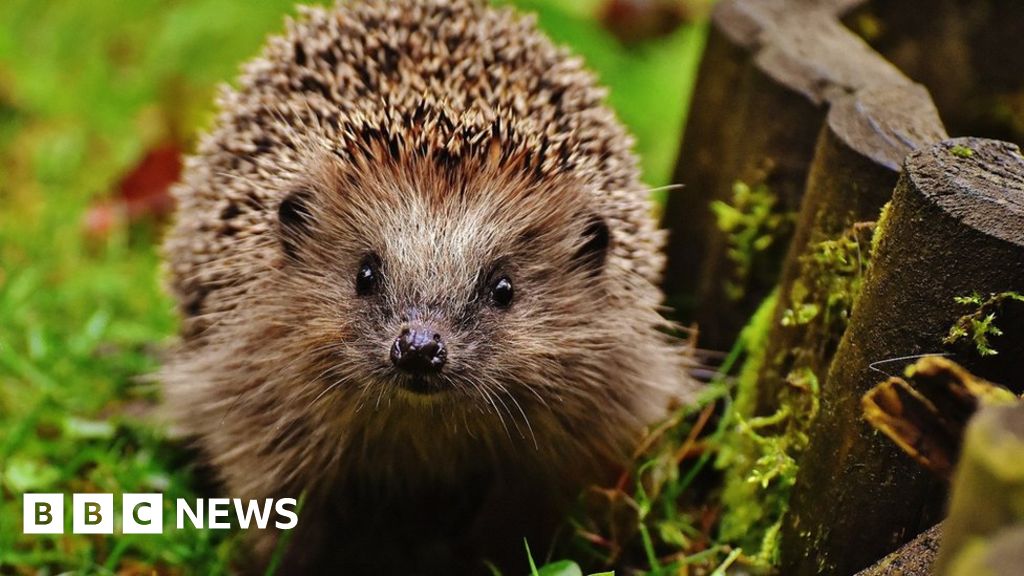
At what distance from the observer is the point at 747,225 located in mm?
3193

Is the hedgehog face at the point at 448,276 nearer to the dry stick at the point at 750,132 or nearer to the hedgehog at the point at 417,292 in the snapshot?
the hedgehog at the point at 417,292

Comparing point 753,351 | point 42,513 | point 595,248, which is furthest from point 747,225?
point 42,513

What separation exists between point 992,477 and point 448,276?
139 centimetres

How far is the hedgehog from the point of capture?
8.48 feet

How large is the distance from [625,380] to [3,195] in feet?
11.0

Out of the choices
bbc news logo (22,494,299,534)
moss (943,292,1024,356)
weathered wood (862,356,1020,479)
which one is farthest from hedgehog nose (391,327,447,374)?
moss (943,292,1024,356)

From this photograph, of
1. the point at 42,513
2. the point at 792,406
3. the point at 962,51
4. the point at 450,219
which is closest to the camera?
the point at 450,219

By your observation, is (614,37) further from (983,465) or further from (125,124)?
(983,465)

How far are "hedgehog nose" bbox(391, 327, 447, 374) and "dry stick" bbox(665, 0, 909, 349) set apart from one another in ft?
3.88

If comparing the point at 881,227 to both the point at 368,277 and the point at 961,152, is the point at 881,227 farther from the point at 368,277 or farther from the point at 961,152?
the point at 368,277

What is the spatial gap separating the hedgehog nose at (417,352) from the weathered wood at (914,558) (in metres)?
0.95

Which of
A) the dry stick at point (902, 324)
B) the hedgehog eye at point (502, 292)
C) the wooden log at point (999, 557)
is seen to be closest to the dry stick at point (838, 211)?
the dry stick at point (902, 324)

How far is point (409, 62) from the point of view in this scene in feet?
9.57

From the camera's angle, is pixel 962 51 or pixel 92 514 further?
pixel 962 51
